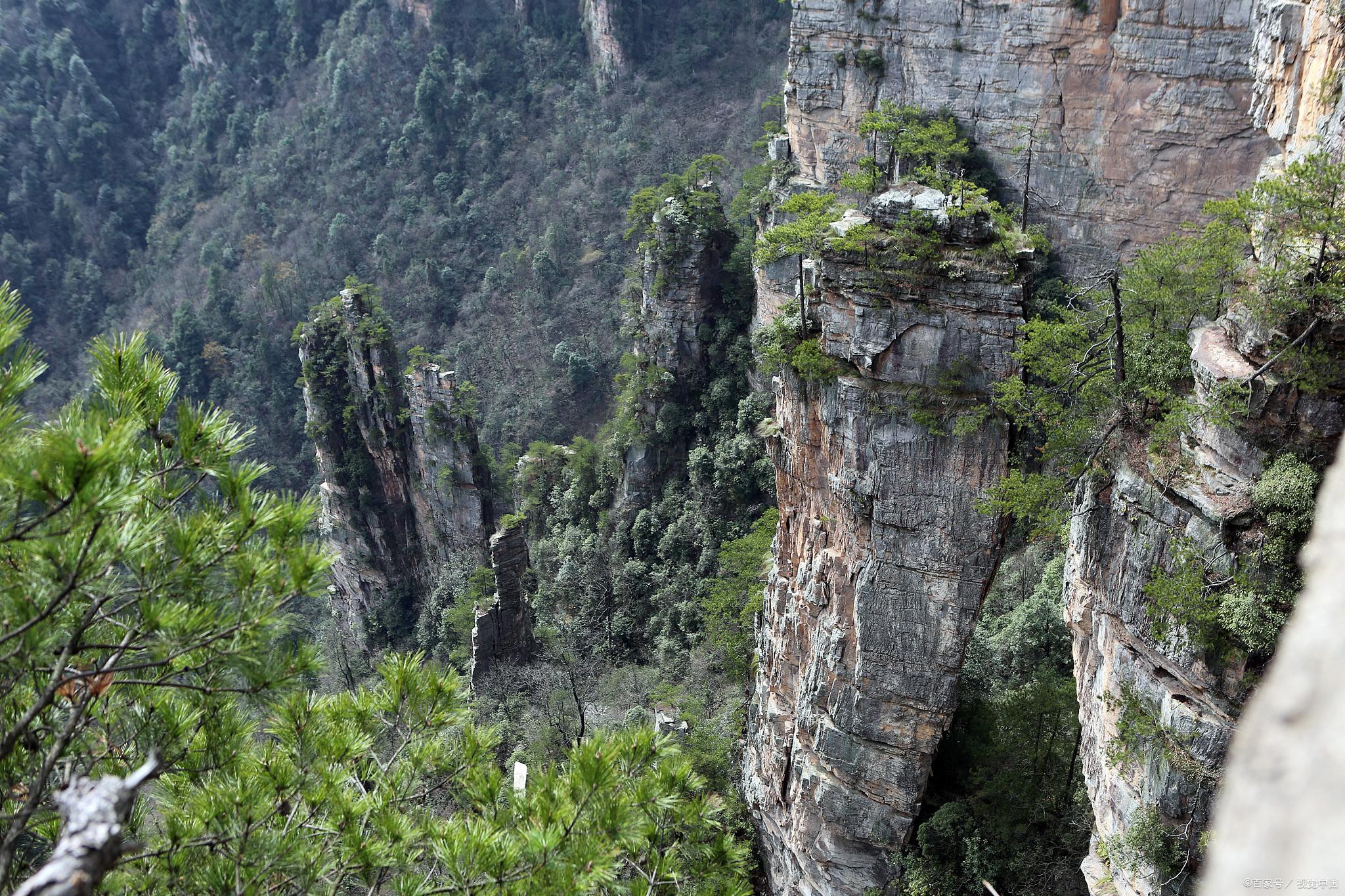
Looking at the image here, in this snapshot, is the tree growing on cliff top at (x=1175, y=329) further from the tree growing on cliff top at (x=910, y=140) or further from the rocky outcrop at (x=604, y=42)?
the rocky outcrop at (x=604, y=42)

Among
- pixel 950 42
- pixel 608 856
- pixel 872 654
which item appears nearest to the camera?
pixel 608 856

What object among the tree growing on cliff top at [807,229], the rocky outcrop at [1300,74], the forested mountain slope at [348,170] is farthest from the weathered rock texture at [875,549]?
the forested mountain slope at [348,170]

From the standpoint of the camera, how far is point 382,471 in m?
37.3

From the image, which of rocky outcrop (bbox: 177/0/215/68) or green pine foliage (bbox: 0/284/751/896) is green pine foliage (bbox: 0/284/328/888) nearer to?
green pine foliage (bbox: 0/284/751/896)

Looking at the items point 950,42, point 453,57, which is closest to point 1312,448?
point 950,42

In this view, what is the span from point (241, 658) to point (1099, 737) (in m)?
8.72

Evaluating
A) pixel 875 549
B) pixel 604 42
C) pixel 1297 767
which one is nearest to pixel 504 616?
pixel 875 549

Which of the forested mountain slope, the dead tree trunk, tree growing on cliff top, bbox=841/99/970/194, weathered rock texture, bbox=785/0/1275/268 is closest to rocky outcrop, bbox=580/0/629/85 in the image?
the forested mountain slope

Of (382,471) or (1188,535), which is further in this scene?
(382,471)

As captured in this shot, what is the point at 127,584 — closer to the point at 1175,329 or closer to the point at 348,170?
the point at 1175,329

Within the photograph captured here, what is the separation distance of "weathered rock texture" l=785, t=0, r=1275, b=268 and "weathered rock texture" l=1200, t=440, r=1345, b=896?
24118 millimetres

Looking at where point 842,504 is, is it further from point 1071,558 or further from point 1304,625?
point 1304,625

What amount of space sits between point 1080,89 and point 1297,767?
1014 inches

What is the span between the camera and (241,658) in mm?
4867
